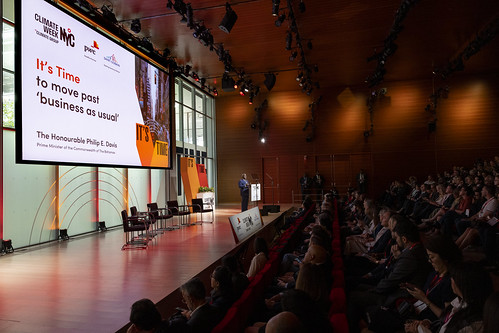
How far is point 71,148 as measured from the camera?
5.45m

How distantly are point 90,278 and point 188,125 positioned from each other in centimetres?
974

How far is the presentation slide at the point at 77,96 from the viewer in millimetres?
4762

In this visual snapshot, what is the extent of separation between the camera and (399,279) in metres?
2.65

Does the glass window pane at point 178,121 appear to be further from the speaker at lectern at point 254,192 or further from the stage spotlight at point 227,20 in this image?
the stage spotlight at point 227,20

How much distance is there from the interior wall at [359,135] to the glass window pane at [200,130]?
1.37 m

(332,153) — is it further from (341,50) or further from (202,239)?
(202,239)

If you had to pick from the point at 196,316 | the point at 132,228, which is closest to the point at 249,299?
the point at 196,316

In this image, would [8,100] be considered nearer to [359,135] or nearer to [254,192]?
[254,192]

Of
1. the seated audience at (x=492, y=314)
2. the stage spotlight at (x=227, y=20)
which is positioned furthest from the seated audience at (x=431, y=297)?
the stage spotlight at (x=227, y=20)

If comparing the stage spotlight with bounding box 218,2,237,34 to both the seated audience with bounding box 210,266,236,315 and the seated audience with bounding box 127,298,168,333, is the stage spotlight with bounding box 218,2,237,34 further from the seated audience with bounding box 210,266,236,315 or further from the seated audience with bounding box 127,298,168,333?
the seated audience with bounding box 127,298,168,333

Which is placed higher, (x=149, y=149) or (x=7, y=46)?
(x=7, y=46)

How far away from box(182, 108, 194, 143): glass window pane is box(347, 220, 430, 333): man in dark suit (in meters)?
10.9

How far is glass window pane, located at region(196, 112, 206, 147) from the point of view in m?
14.5

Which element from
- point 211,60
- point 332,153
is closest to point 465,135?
point 332,153
